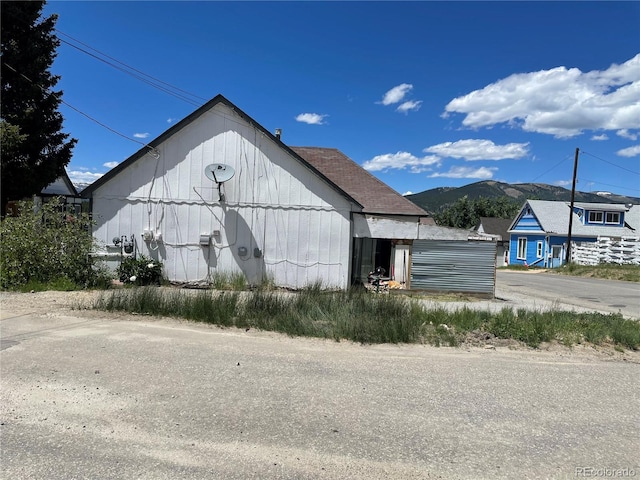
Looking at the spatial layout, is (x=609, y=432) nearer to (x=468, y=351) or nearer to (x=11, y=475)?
(x=468, y=351)

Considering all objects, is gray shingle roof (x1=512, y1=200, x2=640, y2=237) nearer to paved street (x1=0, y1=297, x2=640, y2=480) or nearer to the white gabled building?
the white gabled building

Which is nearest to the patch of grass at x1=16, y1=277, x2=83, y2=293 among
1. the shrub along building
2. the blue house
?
the shrub along building

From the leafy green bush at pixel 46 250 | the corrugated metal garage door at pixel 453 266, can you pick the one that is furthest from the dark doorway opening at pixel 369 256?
the leafy green bush at pixel 46 250

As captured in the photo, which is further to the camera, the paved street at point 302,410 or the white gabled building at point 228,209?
the white gabled building at point 228,209

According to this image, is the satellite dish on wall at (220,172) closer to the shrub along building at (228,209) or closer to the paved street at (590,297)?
the shrub along building at (228,209)

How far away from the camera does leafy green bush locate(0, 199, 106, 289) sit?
11352 mm

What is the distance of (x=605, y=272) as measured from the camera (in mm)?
28234

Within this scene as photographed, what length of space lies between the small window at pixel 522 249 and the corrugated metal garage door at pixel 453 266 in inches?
1285

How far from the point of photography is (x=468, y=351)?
689cm

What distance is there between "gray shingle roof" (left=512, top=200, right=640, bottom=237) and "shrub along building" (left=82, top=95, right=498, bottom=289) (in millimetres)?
32223

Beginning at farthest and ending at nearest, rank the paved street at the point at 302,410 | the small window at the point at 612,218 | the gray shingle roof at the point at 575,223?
the small window at the point at 612,218
the gray shingle roof at the point at 575,223
the paved street at the point at 302,410

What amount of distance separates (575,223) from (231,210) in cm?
3925

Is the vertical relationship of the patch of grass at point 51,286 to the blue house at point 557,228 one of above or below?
below

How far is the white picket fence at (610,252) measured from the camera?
109 ft
